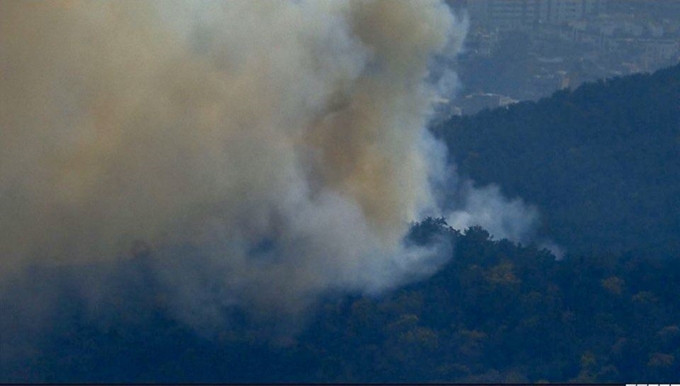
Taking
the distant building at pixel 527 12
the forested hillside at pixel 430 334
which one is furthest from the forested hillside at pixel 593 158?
the distant building at pixel 527 12

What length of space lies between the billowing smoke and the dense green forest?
3.36 feet

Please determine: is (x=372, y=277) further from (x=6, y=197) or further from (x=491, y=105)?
(x=491, y=105)

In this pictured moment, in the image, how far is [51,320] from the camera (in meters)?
33.4

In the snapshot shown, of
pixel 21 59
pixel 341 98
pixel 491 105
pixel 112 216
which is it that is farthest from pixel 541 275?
pixel 491 105

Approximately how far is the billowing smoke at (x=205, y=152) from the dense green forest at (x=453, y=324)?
1.02 metres

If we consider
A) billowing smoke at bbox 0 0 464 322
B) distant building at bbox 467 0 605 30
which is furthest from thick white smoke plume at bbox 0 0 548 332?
distant building at bbox 467 0 605 30

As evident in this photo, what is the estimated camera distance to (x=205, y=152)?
124 feet

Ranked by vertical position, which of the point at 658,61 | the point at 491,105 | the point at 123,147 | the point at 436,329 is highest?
the point at 658,61

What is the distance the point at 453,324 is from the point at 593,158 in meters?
14.6

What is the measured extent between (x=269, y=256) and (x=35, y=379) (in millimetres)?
7397

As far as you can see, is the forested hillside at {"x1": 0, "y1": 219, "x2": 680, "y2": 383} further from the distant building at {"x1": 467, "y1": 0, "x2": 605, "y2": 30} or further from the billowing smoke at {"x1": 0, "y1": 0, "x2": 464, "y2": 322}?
the distant building at {"x1": 467, "y1": 0, "x2": 605, "y2": 30}

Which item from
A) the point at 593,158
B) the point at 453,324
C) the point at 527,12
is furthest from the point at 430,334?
the point at 527,12

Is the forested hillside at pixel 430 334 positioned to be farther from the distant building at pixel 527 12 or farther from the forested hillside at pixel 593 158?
the distant building at pixel 527 12

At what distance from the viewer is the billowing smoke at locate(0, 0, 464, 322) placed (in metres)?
36.2
